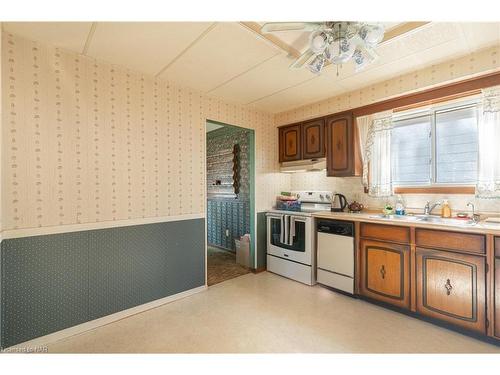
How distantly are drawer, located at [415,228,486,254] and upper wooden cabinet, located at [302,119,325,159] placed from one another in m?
1.52

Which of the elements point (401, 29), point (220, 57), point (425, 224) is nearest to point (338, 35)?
point (401, 29)

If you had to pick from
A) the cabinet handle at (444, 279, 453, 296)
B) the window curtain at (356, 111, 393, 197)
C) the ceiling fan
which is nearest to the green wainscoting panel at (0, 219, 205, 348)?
the ceiling fan

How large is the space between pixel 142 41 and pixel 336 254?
284cm

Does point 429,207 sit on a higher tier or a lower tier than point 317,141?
lower

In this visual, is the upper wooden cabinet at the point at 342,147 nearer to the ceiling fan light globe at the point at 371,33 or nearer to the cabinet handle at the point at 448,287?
the cabinet handle at the point at 448,287

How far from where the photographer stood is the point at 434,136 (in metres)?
2.55

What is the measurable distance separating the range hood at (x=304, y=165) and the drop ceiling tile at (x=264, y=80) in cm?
109

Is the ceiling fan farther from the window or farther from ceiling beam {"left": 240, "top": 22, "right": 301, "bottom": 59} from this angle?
the window

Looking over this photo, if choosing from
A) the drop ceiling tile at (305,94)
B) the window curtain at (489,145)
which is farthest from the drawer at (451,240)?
the drop ceiling tile at (305,94)

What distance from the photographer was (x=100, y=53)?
1989mm

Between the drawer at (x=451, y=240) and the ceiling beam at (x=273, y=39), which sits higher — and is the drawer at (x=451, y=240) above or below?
below

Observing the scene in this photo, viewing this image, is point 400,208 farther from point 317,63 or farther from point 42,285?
point 42,285

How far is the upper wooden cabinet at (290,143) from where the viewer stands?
11.5 ft

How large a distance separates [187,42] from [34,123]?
1.34 metres
